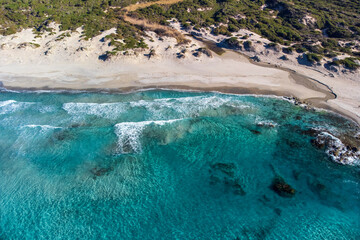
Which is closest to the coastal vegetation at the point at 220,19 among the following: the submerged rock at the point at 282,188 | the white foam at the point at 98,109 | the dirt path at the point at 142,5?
the dirt path at the point at 142,5

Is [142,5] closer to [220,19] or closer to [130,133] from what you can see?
[220,19]

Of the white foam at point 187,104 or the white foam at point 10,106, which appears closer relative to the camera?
the white foam at point 187,104

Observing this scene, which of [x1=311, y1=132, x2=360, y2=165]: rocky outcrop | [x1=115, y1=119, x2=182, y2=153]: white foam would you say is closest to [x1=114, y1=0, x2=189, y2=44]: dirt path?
[x1=115, y1=119, x2=182, y2=153]: white foam

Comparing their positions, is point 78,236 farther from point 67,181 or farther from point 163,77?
point 163,77

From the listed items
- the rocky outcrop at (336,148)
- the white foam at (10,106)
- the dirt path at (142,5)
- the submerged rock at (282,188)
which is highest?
the dirt path at (142,5)

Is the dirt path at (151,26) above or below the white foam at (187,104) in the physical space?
above

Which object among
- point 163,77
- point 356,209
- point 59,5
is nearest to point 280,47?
point 163,77

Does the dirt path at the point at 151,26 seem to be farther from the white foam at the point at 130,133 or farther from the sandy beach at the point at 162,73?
the white foam at the point at 130,133

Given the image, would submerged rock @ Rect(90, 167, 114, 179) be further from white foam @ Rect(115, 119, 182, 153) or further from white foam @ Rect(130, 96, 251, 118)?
white foam @ Rect(130, 96, 251, 118)
